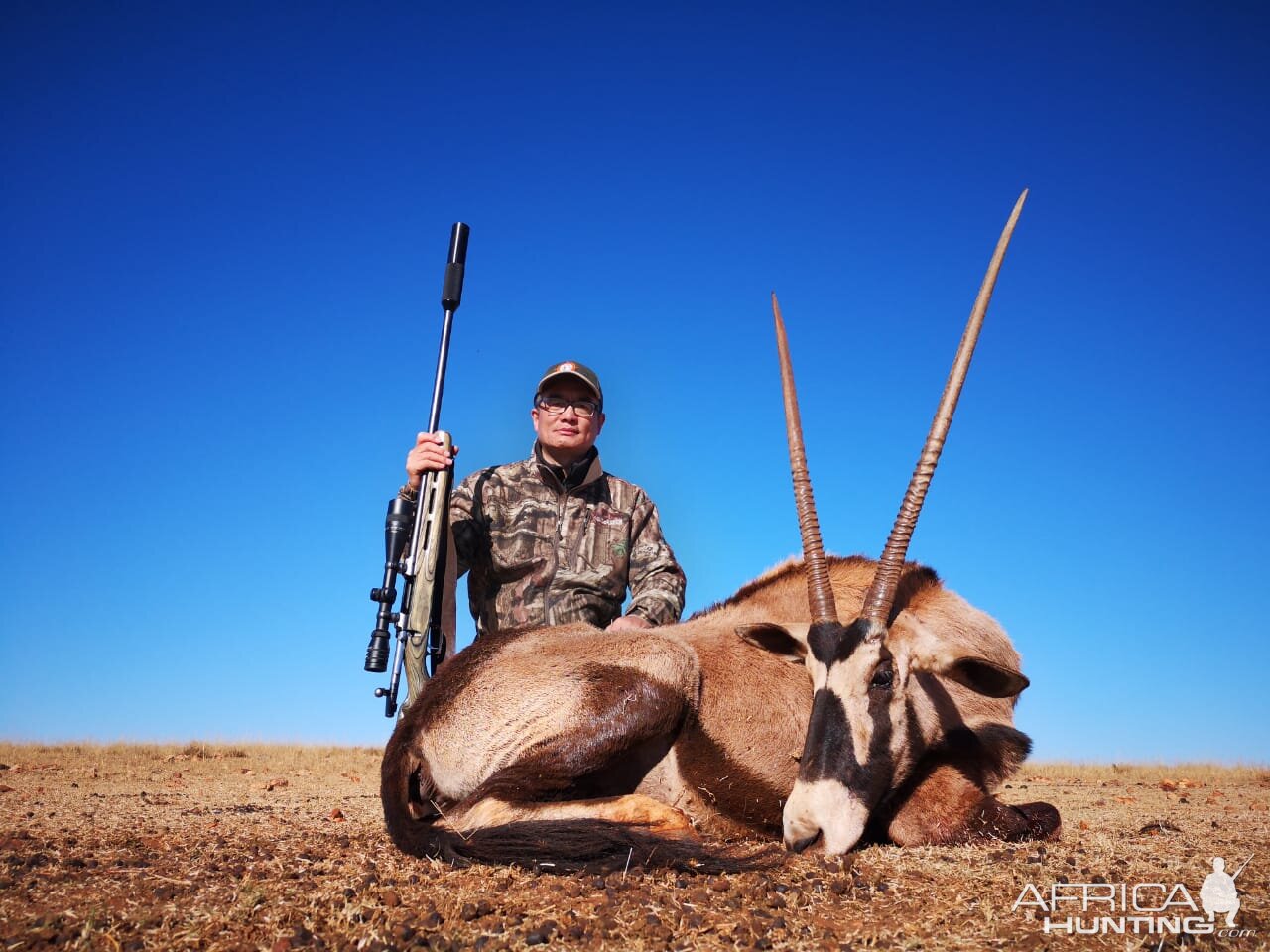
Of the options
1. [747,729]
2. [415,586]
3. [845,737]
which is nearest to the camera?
[845,737]

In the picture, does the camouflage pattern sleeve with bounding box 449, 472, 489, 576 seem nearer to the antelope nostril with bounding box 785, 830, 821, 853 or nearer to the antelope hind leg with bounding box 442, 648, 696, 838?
the antelope hind leg with bounding box 442, 648, 696, 838

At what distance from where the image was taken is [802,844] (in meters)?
4.12

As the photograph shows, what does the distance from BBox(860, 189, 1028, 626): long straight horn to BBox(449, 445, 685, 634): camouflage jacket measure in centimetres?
233

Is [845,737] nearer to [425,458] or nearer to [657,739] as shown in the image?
[657,739]

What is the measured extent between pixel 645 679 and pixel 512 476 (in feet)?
10.5

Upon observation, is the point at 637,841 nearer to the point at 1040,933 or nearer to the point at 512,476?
the point at 1040,933

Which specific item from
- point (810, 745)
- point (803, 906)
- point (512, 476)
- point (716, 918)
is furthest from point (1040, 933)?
point (512, 476)

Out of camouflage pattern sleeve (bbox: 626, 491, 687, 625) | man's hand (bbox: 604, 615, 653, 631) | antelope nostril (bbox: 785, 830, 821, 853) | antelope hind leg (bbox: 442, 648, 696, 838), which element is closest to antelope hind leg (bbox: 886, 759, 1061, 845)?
antelope nostril (bbox: 785, 830, 821, 853)

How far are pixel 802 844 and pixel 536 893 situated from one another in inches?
53.1

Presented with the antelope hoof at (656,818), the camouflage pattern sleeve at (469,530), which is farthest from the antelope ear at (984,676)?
the camouflage pattern sleeve at (469,530)

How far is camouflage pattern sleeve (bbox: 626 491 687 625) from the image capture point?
6871 millimetres

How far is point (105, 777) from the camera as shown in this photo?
379 inches

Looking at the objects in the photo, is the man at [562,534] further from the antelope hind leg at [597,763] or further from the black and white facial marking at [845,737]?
the black and white facial marking at [845,737]

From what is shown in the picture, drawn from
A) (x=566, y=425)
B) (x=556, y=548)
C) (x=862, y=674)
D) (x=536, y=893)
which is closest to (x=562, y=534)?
(x=556, y=548)
